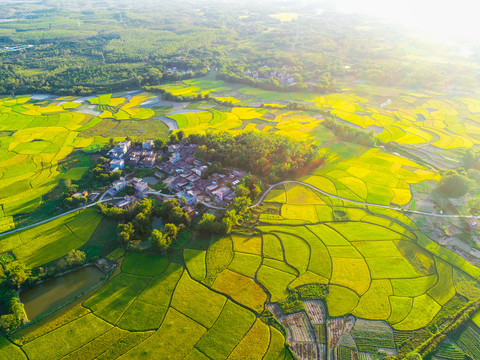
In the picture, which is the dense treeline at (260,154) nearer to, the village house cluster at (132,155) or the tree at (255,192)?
the tree at (255,192)

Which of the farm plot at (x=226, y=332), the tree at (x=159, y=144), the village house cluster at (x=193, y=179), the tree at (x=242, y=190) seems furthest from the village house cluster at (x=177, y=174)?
the farm plot at (x=226, y=332)

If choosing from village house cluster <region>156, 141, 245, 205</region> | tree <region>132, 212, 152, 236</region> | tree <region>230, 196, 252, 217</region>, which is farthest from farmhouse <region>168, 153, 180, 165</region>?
tree <region>230, 196, 252, 217</region>

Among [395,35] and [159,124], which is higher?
[395,35]

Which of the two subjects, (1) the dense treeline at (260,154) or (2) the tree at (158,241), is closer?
(2) the tree at (158,241)

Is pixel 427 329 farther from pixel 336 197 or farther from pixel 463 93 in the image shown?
pixel 463 93

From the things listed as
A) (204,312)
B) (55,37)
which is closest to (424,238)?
(204,312)

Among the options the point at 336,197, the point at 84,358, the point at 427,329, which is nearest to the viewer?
the point at 84,358

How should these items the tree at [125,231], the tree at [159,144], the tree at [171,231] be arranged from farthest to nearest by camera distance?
1. the tree at [159,144]
2. the tree at [171,231]
3. the tree at [125,231]
